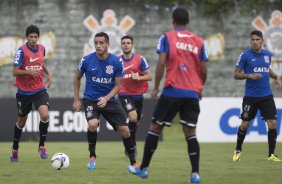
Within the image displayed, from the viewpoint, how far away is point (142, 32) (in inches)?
1127

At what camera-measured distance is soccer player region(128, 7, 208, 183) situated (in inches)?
412

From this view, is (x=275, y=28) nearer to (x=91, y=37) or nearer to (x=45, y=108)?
(x=91, y=37)

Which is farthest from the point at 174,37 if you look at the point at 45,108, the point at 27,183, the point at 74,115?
the point at 74,115

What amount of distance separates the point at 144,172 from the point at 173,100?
110 cm

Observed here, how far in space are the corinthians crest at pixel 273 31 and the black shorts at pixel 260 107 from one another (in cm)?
1437

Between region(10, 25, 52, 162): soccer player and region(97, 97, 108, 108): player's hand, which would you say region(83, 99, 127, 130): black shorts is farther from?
region(10, 25, 52, 162): soccer player

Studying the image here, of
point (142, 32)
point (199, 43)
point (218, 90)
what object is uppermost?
point (199, 43)

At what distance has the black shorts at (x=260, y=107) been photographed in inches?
591

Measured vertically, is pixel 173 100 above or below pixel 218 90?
above

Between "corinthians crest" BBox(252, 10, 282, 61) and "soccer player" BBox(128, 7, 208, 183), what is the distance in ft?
62.1

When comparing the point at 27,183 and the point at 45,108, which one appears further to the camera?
the point at 45,108

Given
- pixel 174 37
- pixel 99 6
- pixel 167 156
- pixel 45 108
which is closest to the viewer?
pixel 174 37

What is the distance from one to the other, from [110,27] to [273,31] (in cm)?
611

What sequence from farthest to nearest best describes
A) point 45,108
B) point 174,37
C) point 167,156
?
point 167,156
point 45,108
point 174,37
